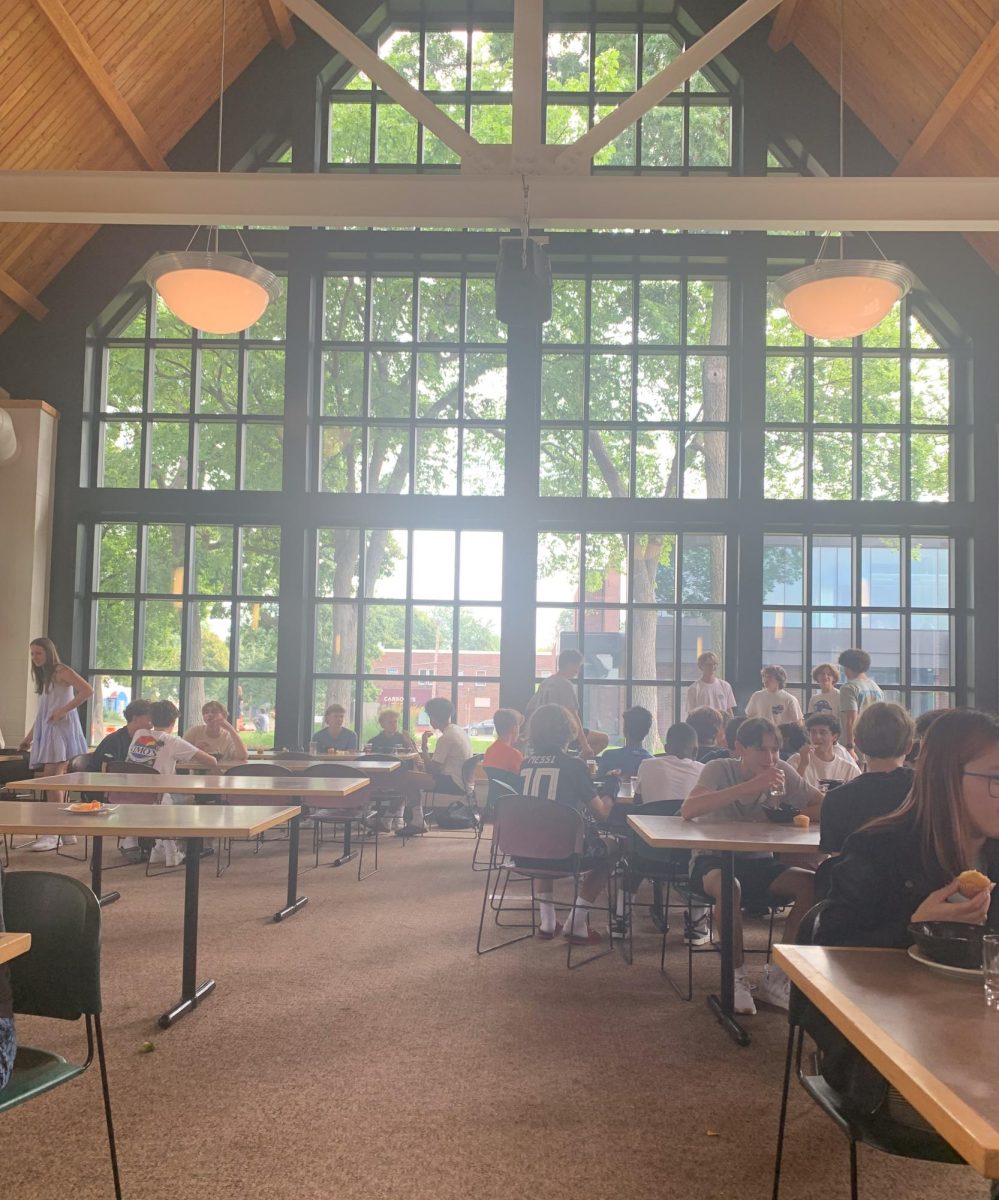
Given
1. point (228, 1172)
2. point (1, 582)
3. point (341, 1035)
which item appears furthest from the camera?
point (1, 582)

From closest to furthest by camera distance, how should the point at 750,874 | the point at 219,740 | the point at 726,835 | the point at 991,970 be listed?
the point at 991,970 < the point at 726,835 < the point at 750,874 < the point at 219,740

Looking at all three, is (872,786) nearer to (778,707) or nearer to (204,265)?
(204,265)

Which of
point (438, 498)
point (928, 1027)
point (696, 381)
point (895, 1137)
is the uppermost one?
point (696, 381)

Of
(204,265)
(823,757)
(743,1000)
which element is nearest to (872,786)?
(743,1000)

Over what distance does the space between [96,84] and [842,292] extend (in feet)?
23.2

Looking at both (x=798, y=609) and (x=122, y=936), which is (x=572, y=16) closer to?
(x=798, y=609)

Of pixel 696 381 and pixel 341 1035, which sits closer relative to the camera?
pixel 341 1035

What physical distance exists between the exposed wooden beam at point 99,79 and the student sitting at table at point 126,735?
5948mm

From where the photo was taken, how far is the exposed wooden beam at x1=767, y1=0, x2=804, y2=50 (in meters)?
11.1

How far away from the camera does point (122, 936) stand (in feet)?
17.9

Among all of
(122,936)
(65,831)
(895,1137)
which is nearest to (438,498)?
(122,936)

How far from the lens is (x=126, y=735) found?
7773 mm

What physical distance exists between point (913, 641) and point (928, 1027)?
34.3ft

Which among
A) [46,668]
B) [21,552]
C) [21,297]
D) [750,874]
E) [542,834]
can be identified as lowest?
[750,874]
